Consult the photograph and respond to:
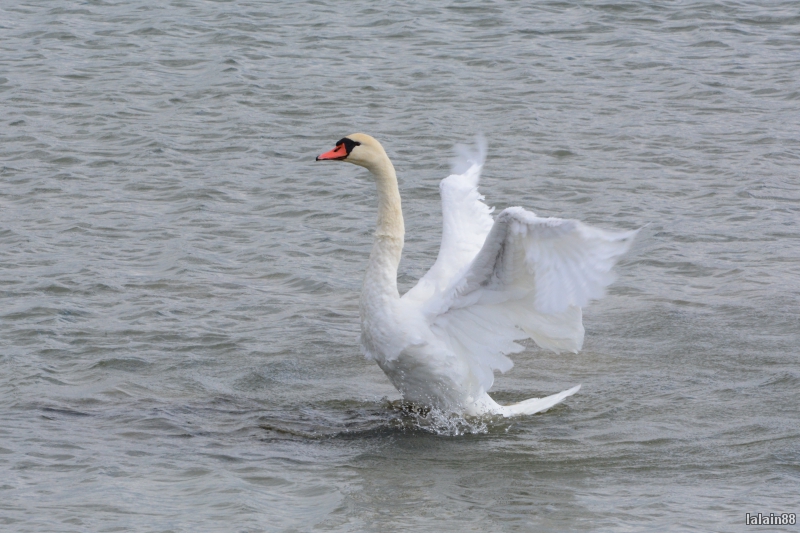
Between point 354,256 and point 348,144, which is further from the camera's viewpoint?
point 354,256

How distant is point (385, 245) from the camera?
738 centimetres

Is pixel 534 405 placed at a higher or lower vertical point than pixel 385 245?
lower

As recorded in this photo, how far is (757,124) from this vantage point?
43.6 ft

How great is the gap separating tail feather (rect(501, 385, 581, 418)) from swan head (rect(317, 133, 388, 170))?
70.0 inches

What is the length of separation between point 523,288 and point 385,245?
3.35 feet

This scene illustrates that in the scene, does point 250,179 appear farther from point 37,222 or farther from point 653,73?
point 653,73

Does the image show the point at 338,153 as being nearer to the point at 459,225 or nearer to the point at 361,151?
the point at 361,151

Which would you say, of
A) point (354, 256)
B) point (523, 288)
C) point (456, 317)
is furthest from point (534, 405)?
point (354, 256)

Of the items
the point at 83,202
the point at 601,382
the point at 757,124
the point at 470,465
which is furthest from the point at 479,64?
the point at 470,465

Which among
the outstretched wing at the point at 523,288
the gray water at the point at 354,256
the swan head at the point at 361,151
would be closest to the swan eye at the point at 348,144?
the swan head at the point at 361,151

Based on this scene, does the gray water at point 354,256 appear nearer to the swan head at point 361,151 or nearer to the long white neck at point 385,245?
the long white neck at point 385,245

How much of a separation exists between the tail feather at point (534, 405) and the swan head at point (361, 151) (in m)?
1.78

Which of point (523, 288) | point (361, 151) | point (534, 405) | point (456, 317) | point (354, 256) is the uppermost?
point (361, 151)

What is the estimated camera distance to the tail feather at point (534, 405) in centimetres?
729
